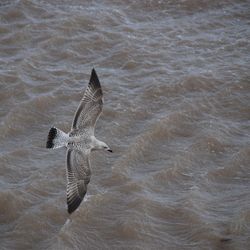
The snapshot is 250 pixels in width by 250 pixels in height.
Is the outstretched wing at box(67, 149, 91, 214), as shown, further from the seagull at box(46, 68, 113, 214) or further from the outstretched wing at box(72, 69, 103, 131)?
the outstretched wing at box(72, 69, 103, 131)

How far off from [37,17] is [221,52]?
414cm

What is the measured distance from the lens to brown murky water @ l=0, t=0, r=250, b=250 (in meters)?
7.56

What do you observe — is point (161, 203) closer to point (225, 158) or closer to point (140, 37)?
point (225, 158)

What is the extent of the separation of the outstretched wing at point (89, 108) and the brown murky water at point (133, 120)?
960 millimetres

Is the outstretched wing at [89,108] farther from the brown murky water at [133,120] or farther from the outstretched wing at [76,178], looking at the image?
the brown murky water at [133,120]

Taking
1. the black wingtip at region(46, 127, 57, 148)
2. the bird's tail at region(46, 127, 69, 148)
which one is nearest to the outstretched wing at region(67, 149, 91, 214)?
the bird's tail at region(46, 127, 69, 148)

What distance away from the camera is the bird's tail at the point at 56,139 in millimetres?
7496

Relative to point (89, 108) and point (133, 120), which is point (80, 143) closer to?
point (89, 108)

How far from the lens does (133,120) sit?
977 centimetres

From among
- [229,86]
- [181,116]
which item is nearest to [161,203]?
[181,116]

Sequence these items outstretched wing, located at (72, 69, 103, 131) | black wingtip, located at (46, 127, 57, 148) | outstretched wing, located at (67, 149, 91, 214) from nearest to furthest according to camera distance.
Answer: outstretched wing, located at (67, 149, 91, 214)
black wingtip, located at (46, 127, 57, 148)
outstretched wing, located at (72, 69, 103, 131)

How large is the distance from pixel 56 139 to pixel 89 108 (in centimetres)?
68

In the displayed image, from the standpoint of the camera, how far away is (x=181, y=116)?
9.85 meters

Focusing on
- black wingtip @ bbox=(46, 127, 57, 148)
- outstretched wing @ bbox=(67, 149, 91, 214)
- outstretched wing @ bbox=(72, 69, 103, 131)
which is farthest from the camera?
outstretched wing @ bbox=(72, 69, 103, 131)
